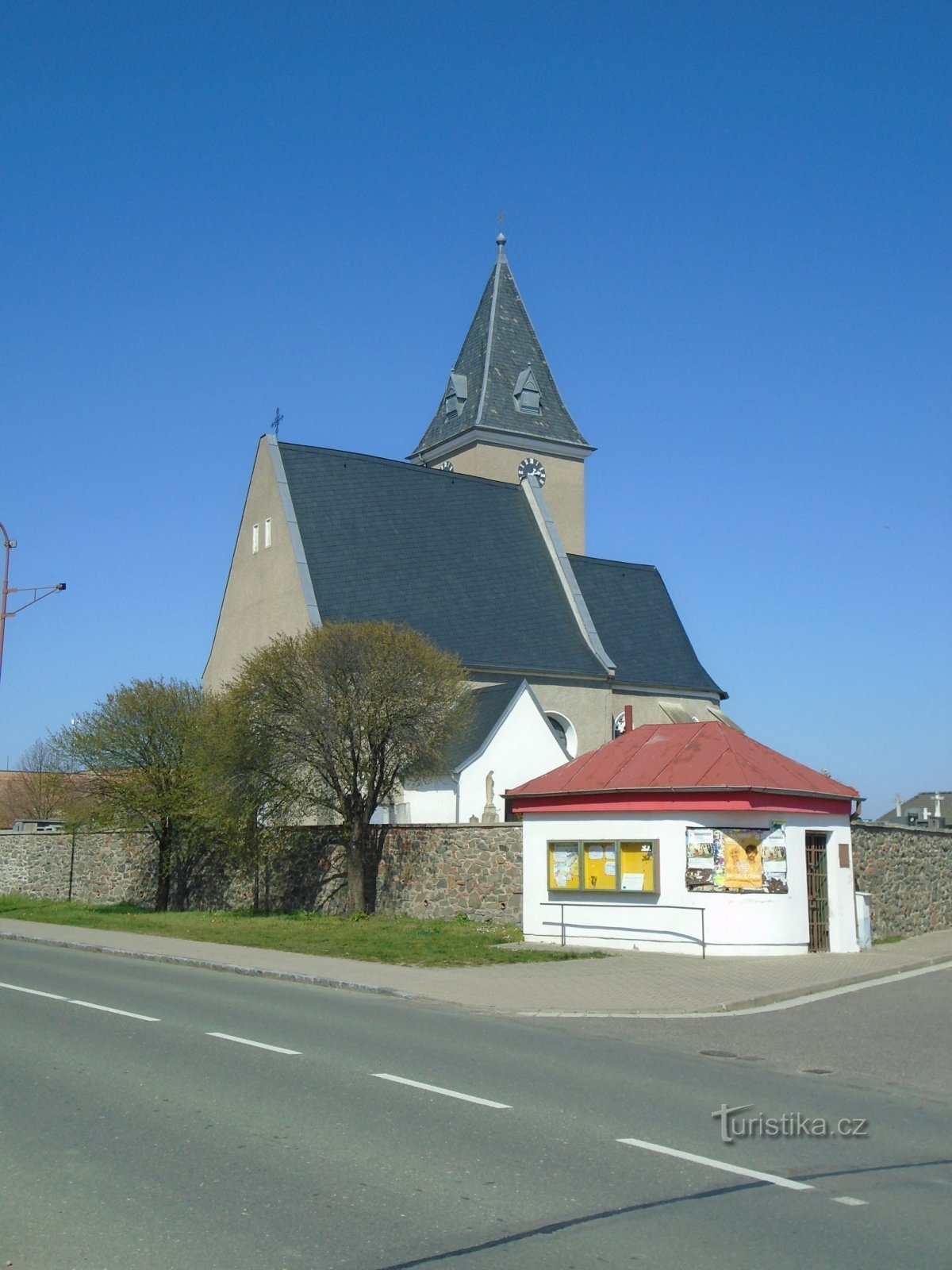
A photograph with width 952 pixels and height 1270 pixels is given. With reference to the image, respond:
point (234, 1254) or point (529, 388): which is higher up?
point (529, 388)

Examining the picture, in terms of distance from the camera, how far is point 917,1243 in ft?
18.6

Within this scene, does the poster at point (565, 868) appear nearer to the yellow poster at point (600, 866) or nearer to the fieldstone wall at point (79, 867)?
the yellow poster at point (600, 866)

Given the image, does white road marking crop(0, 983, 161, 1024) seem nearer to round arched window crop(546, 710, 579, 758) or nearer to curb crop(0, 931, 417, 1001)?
curb crop(0, 931, 417, 1001)

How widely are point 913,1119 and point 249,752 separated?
67.2 feet

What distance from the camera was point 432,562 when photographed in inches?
1719

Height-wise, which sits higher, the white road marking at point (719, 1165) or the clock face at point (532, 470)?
the clock face at point (532, 470)

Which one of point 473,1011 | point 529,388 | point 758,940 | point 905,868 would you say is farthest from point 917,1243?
point 529,388

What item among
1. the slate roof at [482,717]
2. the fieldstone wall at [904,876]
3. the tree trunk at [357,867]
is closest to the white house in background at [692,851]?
the fieldstone wall at [904,876]

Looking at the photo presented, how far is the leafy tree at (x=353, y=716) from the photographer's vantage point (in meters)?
27.2

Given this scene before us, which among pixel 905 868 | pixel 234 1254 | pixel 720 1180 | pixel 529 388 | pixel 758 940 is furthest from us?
pixel 529 388

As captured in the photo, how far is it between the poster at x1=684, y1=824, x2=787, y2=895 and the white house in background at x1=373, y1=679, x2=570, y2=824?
1357 centimetres

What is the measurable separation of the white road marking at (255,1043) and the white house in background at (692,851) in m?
9.91

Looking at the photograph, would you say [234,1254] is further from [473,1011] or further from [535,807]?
[535,807]

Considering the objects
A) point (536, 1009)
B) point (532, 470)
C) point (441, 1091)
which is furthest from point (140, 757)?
point (532, 470)
